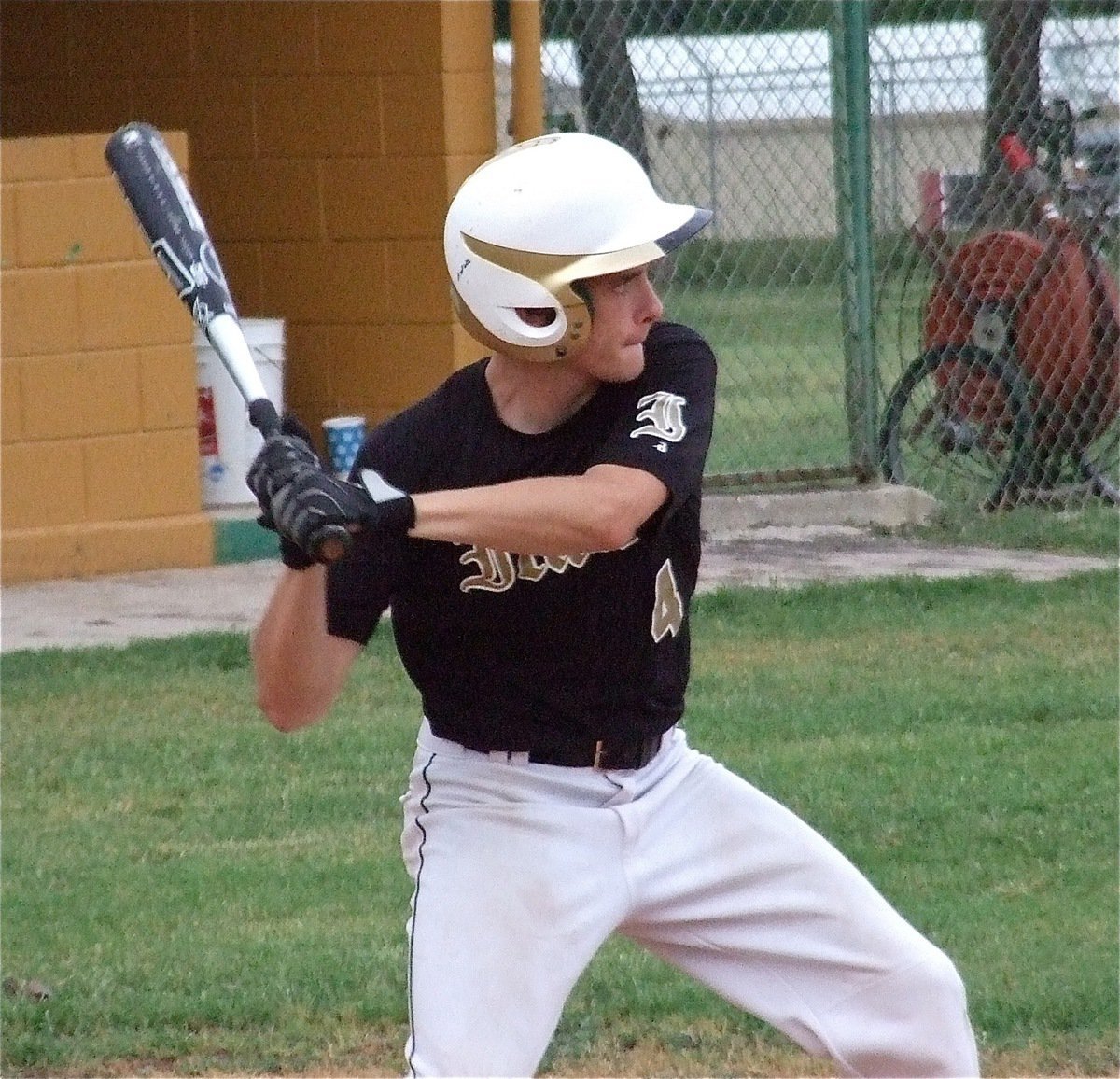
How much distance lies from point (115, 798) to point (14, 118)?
6164 mm

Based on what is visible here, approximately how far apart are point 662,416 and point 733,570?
18.9 feet

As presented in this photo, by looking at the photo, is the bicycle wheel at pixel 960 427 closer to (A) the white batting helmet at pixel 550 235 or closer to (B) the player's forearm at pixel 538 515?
(A) the white batting helmet at pixel 550 235

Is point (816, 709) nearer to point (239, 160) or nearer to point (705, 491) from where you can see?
point (705, 491)

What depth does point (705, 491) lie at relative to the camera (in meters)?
9.88

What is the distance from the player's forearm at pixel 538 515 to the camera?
289cm

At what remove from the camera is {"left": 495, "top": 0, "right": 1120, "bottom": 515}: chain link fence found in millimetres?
9727

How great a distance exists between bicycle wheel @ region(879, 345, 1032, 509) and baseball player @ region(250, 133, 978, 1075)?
262 inches

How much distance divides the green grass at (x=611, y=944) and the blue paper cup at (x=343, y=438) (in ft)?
7.61

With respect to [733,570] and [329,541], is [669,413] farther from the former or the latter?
[733,570]

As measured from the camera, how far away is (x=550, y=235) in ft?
10.00

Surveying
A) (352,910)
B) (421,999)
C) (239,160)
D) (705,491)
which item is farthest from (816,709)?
(239,160)

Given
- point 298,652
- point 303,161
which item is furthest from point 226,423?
point 298,652

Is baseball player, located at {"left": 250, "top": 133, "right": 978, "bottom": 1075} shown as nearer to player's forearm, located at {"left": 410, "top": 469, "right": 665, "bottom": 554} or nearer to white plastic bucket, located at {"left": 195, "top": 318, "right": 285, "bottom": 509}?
player's forearm, located at {"left": 410, "top": 469, "right": 665, "bottom": 554}

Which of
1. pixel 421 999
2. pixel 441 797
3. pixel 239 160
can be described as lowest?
pixel 421 999
